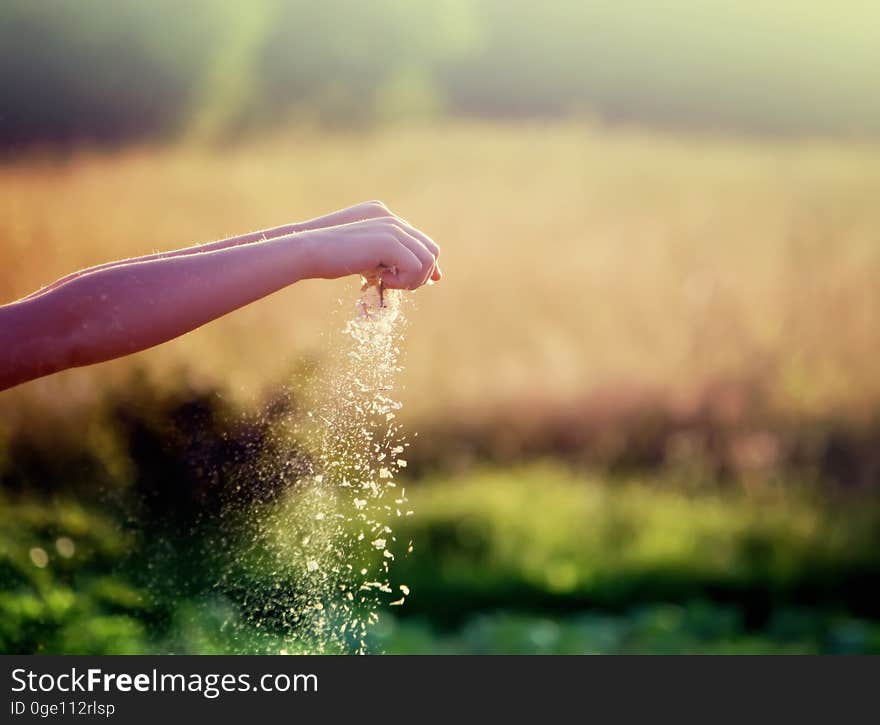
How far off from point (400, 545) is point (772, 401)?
139 centimetres

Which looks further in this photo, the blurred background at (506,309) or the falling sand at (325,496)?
the blurred background at (506,309)

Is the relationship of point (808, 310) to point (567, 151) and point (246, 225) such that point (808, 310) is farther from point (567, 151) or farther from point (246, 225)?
point (246, 225)

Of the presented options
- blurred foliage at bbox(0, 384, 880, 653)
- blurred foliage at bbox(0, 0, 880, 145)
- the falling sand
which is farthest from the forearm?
blurred foliage at bbox(0, 0, 880, 145)

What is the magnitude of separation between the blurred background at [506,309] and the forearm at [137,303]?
581mm

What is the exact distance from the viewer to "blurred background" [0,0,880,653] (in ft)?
8.59

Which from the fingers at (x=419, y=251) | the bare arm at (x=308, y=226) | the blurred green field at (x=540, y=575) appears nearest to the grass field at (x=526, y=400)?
the blurred green field at (x=540, y=575)

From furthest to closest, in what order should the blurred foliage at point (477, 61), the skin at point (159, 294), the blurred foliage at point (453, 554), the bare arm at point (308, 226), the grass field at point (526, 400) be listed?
the blurred foliage at point (477, 61) < the grass field at point (526, 400) < the blurred foliage at point (453, 554) < the bare arm at point (308, 226) < the skin at point (159, 294)

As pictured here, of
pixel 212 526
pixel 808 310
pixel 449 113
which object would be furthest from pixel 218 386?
pixel 449 113

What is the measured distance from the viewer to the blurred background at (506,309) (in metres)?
2.62

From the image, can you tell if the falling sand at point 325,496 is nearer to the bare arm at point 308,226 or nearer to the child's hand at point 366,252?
the bare arm at point 308,226

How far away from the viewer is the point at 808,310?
3.94m

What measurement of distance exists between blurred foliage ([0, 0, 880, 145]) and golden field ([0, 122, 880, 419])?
0.99ft

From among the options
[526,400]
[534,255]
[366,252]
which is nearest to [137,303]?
[366,252]

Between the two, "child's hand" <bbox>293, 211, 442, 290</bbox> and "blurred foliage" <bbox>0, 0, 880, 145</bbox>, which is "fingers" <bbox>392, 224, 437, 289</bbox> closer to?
"child's hand" <bbox>293, 211, 442, 290</bbox>
